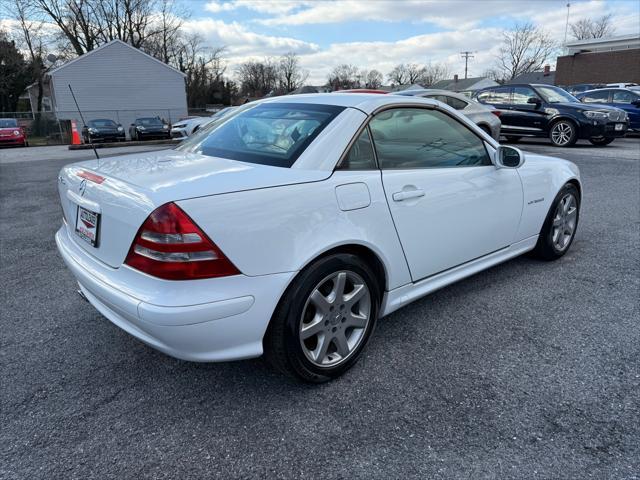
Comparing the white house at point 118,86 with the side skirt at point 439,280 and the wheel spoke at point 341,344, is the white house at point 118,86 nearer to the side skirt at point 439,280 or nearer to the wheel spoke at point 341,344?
the side skirt at point 439,280

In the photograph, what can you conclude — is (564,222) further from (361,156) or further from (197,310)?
(197,310)

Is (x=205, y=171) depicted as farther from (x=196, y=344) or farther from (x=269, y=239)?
(x=196, y=344)

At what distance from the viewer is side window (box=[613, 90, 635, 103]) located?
50.5 feet

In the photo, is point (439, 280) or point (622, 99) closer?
point (439, 280)

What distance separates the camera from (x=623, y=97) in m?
15.6

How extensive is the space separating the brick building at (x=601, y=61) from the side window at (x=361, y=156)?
170ft

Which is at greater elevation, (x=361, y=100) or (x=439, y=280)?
(x=361, y=100)

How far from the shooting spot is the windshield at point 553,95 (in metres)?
12.8

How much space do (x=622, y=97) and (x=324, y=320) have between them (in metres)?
17.2

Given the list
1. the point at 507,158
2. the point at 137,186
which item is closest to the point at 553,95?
the point at 507,158

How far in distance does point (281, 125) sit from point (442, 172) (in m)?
1.04

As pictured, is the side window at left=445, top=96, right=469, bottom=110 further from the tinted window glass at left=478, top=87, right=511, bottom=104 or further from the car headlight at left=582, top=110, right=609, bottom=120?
the car headlight at left=582, top=110, right=609, bottom=120

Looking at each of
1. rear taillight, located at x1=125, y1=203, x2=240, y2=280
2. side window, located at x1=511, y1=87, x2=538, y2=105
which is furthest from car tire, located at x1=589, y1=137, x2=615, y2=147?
rear taillight, located at x1=125, y1=203, x2=240, y2=280

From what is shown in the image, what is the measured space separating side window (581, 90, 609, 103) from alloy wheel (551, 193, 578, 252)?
44.7 ft
